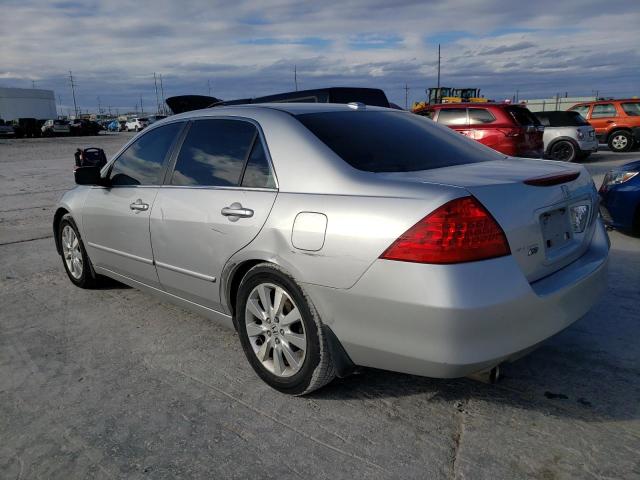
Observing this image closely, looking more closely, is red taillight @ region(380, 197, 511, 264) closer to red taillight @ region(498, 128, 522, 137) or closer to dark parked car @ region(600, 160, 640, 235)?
dark parked car @ region(600, 160, 640, 235)

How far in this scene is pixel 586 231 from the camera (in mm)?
2922

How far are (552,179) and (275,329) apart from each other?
160cm

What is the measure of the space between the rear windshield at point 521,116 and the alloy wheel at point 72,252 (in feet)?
32.1

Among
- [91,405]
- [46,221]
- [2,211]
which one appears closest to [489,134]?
[46,221]

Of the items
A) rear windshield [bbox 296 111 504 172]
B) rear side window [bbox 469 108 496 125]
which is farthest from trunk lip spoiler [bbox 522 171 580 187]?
rear side window [bbox 469 108 496 125]

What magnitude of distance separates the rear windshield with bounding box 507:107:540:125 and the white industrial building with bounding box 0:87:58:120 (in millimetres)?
68189

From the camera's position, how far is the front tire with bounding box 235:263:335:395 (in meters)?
2.66

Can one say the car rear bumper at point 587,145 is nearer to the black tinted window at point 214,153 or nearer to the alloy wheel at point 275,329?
the black tinted window at point 214,153

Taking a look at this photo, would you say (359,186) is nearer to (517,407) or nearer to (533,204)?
(533,204)

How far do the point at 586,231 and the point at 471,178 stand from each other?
2.88ft

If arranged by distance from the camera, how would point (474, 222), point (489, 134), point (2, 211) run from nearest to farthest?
point (474, 222)
point (2, 211)
point (489, 134)

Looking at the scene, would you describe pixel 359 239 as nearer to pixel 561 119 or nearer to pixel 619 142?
pixel 561 119

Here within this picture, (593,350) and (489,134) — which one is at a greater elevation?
(489,134)

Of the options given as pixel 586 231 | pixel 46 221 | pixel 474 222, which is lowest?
pixel 46 221
